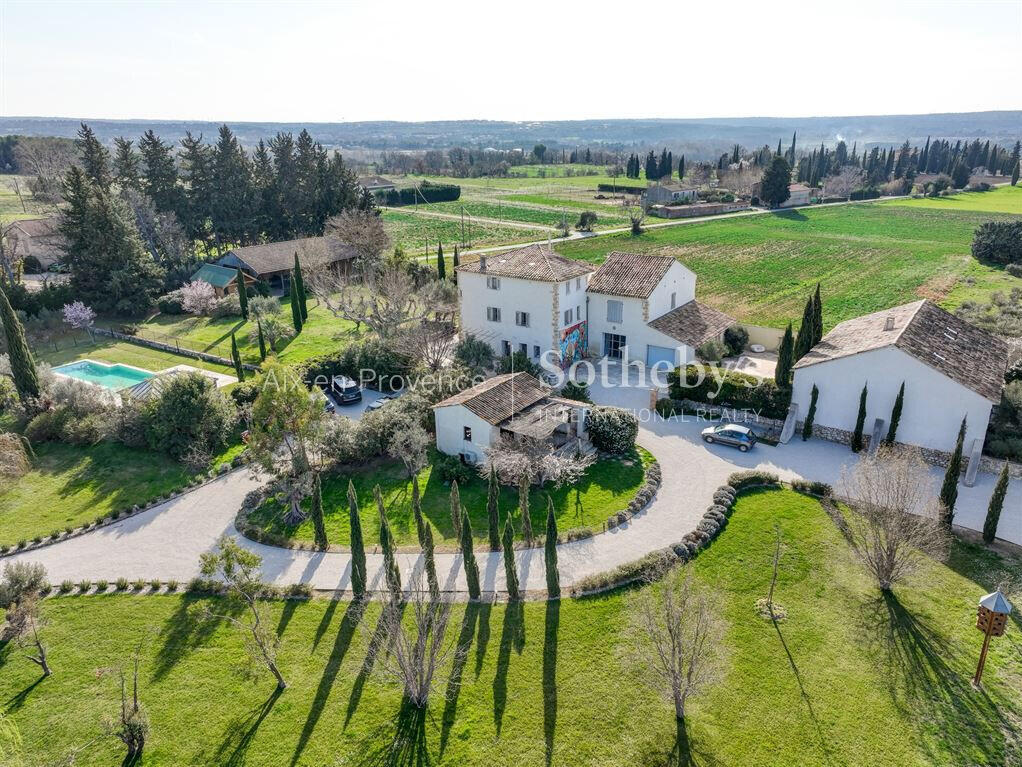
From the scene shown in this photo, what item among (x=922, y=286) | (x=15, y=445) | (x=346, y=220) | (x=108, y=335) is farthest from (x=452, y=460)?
(x=922, y=286)

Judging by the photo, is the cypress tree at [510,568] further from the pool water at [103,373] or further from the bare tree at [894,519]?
the pool water at [103,373]

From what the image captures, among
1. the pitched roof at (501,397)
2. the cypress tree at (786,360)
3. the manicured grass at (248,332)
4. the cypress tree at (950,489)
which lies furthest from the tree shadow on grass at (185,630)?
the cypress tree at (786,360)

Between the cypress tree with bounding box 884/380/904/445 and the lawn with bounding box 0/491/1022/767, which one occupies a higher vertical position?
the cypress tree with bounding box 884/380/904/445

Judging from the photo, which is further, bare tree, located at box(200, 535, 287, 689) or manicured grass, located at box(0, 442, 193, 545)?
manicured grass, located at box(0, 442, 193, 545)

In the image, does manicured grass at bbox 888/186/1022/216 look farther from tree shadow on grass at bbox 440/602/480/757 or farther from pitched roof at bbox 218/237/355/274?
tree shadow on grass at bbox 440/602/480/757

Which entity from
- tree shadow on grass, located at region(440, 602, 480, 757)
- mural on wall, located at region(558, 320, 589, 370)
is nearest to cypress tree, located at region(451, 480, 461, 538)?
tree shadow on grass, located at region(440, 602, 480, 757)

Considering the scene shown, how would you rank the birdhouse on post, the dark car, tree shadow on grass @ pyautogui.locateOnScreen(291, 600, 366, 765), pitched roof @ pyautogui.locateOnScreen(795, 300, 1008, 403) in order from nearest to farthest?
tree shadow on grass @ pyautogui.locateOnScreen(291, 600, 366, 765), the birdhouse on post, pitched roof @ pyautogui.locateOnScreen(795, 300, 1008, 403), the dark car
